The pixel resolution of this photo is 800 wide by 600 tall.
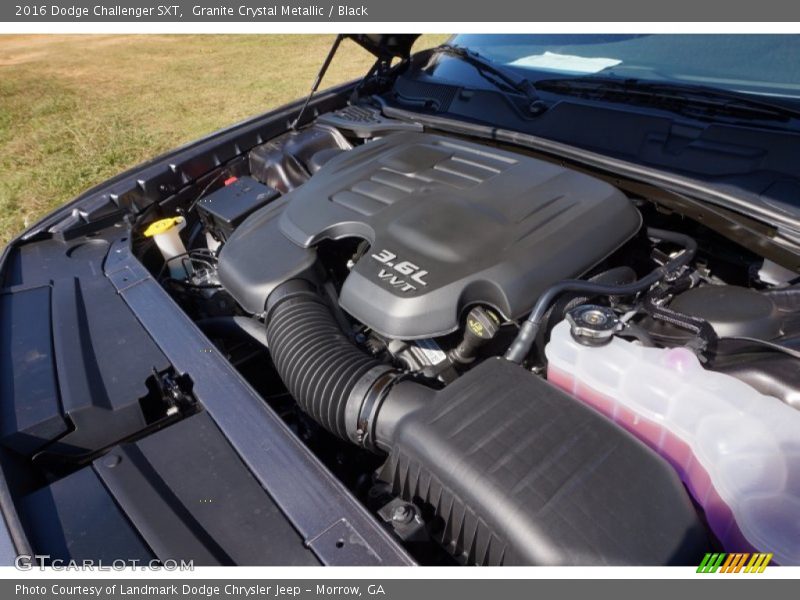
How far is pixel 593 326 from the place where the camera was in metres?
1.00

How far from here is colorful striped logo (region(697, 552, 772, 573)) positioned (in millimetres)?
759

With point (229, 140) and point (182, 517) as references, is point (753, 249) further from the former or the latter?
point (229, 140)

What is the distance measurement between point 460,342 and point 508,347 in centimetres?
11

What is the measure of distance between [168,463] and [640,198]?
1.32 metres

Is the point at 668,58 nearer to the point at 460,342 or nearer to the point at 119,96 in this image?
the point at 460,342

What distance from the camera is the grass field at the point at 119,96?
5215mm

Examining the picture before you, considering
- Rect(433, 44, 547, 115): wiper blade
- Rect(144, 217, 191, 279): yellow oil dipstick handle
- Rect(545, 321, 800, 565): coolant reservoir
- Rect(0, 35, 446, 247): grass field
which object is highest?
Rect(433, 44, 547, 115): wiper blade

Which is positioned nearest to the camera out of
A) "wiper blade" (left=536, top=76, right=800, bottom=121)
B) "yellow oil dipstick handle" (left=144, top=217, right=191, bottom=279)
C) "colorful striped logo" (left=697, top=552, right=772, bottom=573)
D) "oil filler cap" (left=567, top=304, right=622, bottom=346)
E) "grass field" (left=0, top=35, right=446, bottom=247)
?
"colorful striped logo" (left=697, top=552, right=772, bottom=573)

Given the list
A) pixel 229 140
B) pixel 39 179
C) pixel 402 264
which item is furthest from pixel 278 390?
pixel 39 179

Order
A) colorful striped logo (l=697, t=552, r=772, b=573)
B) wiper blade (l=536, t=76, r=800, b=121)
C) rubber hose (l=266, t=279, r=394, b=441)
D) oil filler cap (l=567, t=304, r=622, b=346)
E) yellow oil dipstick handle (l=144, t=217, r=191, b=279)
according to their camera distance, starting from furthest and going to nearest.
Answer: yellow oil dipstick handle (l=144, t=217, r=191, b=279), wiper blade (l=536, t=76, r=800, b=121), rubber hose (l=266, t=279, r=394, b=441), oil filler cap (l=567, t=304, r=622, b=346), colorful striped logo (l=697, t=552, r=772, b=573)

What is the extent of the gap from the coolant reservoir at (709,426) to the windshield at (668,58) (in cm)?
96

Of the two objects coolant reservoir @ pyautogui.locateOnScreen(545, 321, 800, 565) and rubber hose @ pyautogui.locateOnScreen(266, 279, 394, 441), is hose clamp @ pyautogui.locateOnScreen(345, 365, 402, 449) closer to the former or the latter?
rubber hose @ pyautogui.locateOnScreen(266, 279, 394, 441)

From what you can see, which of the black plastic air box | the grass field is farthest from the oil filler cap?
the grass field

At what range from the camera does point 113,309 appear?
1.40 m
